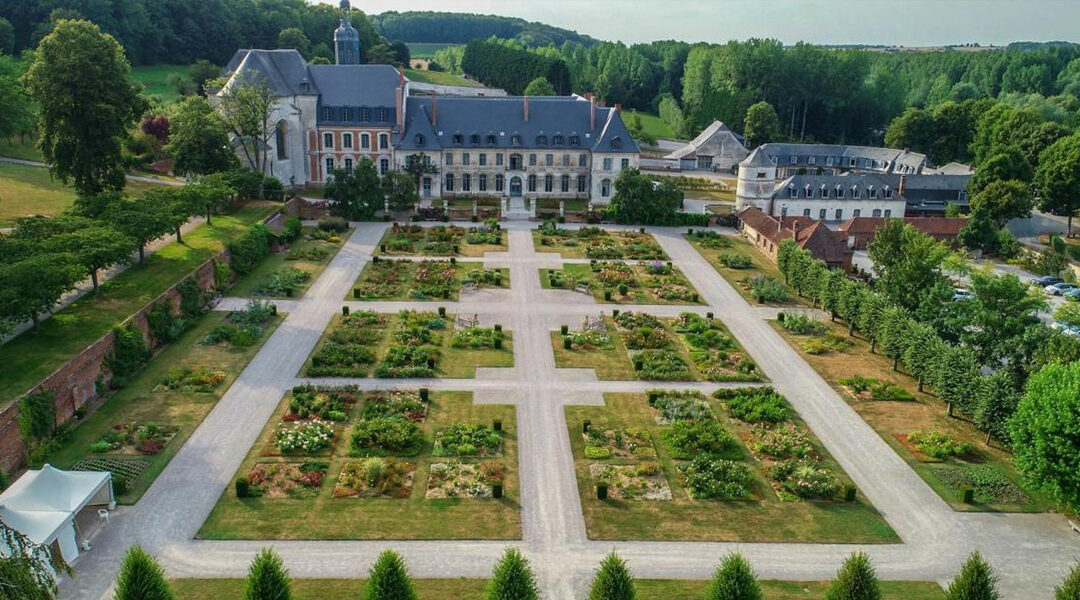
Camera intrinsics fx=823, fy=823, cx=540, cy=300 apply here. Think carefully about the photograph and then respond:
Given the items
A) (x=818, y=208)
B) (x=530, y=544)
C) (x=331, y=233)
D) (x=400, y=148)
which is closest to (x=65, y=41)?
(x=331, y=233)

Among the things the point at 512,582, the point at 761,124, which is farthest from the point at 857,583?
the point at 761,124

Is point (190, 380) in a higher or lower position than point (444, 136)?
lower

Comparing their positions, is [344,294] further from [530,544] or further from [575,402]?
[530,544]

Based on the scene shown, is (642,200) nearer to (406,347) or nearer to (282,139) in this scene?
(282,139)

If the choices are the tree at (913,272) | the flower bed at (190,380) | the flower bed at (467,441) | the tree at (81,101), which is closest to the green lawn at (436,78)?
the tree at (81,101)

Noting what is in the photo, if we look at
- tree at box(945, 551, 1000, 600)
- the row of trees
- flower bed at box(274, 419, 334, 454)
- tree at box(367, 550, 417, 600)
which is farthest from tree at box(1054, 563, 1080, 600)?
flower bed at box(274, 419, 334, 454)

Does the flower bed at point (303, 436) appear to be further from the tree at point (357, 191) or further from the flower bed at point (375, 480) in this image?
the tree at point (357, 191)

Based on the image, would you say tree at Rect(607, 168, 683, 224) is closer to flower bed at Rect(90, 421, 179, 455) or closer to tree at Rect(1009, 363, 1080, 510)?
tree at Rect(1009, 363, 1080, 510)
